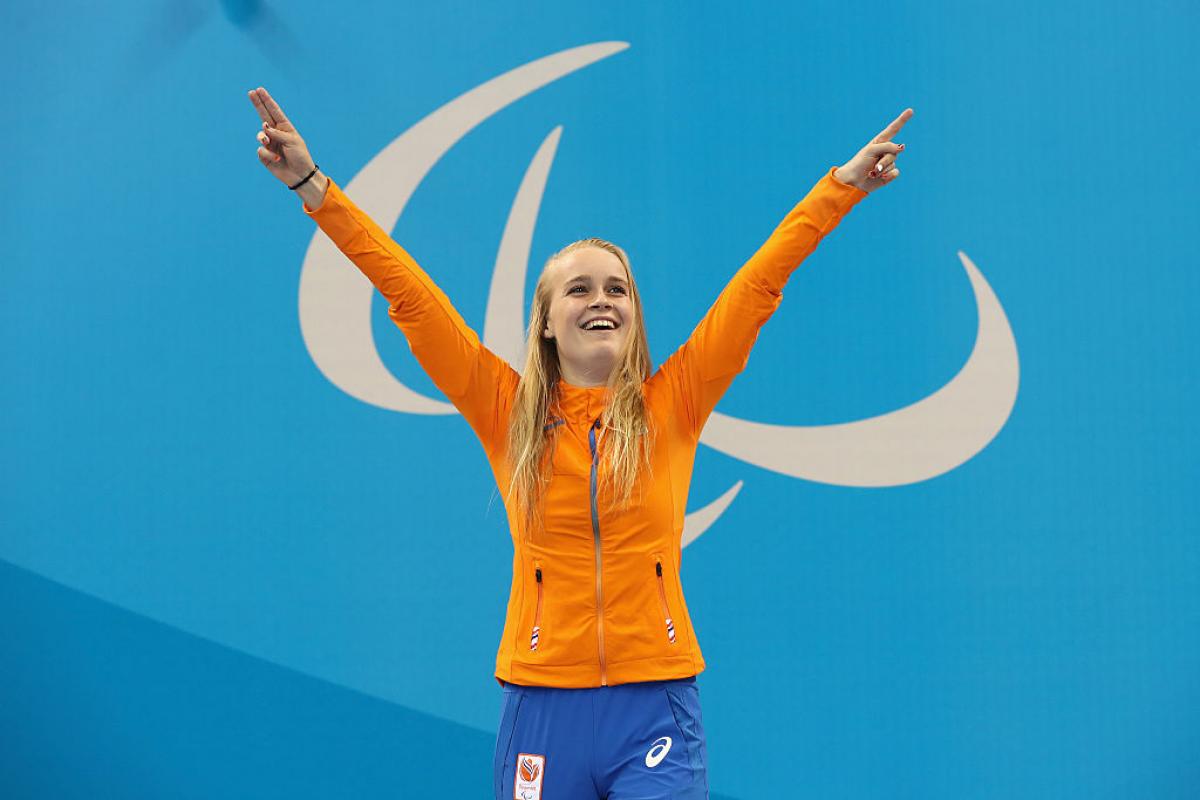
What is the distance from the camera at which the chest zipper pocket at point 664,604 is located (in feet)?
6.30

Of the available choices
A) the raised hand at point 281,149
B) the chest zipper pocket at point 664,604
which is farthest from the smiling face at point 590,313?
the raised hand at point 281,149

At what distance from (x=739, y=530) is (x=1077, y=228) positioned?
Result: 1285mm

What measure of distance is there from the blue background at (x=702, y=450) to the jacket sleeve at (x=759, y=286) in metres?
1.31

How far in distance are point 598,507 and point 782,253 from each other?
51 cm

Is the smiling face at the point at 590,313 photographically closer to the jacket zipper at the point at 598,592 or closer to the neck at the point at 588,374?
the neck at the point at 588,374

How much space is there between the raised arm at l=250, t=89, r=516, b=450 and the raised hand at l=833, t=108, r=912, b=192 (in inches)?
27.2

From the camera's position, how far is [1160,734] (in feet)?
10.5

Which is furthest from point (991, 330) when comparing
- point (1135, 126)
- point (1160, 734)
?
point (1160, 734)

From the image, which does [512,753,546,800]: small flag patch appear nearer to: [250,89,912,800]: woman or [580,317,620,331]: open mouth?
[250,89,912,800]: woman

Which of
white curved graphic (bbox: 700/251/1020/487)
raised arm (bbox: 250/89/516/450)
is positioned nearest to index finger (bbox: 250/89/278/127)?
raised arm (bbox: 250/89/516/450)

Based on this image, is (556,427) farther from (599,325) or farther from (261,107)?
(261,107)

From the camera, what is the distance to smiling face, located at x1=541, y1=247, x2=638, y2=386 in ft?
6.73

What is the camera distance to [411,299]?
1956 mm

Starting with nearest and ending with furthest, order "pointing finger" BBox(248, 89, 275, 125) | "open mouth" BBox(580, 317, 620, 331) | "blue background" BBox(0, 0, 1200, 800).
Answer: "pointing finger" BBox(248, 89, 275, 125), "open mouth" BBox(580, 317, 620, 331), "blue background" BBox(0, 0, 1200, 800)
